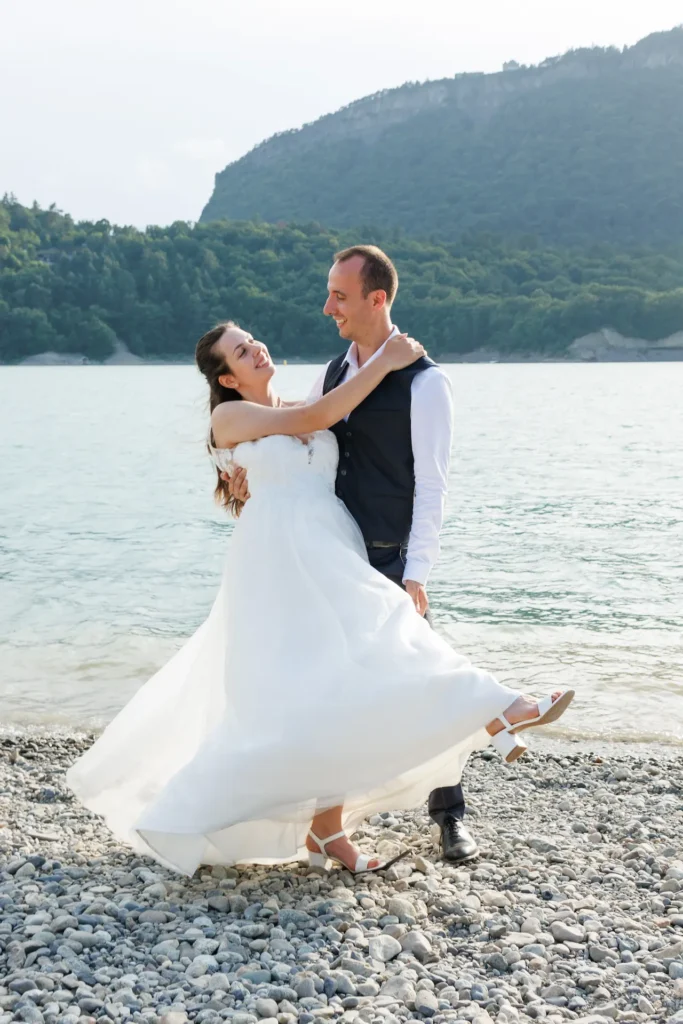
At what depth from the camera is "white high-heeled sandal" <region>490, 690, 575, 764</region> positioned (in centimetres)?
374

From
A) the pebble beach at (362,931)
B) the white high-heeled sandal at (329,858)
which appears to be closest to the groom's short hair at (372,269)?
the white high-heeled sandal at (329,858)

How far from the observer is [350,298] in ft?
14.1

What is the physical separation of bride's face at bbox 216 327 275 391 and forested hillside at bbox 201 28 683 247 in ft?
362

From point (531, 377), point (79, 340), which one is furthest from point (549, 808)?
point (79, 340)

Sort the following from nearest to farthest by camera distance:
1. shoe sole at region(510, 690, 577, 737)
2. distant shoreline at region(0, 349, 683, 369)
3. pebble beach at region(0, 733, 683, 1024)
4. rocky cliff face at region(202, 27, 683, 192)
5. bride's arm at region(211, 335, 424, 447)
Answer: pebble beach at region(0, 733, 683, 1024) < shoe sole at region(510, 690, 577, 737) < bride's arm at region(211, 335, 424, 447) < distant shoreline at region(0, 349, 683, 369) < rocky cliff face at region(202, 27, 683, 192)

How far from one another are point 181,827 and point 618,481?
22566 mm

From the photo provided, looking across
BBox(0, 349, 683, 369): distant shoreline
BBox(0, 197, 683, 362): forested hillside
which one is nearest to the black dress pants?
BBox(0, 197, 683, 362): forested hillside

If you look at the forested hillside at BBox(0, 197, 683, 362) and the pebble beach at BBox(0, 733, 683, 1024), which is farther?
the forested hillside at BBox(0, 197, 683, 362)

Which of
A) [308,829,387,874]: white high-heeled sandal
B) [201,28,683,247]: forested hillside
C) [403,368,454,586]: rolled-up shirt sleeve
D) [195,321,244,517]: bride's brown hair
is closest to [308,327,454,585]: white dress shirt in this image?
[403,368,454,586]: rolled-up shirt sleeve

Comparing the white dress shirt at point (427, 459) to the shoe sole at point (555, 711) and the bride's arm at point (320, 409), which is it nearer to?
the bride's arm at point (320, 409)

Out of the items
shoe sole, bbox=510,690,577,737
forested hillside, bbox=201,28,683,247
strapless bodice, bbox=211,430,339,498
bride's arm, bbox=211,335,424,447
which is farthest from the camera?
forested hillside, bbox=201,28,683,247

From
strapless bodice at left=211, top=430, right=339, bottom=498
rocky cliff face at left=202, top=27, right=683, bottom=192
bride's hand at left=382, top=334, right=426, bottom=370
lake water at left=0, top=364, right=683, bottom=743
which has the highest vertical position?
rocky cliff face at left=202, top=27, right=683, bottom=192

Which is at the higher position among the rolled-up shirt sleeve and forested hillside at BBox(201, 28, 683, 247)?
forested hillside at BBox(201, 28, 683, 247)

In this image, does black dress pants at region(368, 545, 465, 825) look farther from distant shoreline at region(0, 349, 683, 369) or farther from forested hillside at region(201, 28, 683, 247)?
forested hillside at region(201, 28, 683, 247)
